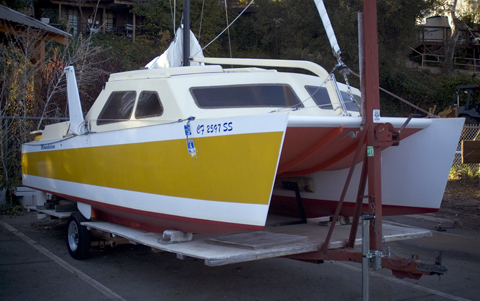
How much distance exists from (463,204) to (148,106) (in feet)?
26.6

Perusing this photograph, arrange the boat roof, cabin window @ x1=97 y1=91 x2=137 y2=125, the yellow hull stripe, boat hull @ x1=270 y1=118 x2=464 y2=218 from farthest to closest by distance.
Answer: cabin window @ x1=97 y1=91 x2=137 y2=125 → the boat roof → boat hull @ x1=270 y1=118 x2=464 y2=218 → the yellow hull stripe

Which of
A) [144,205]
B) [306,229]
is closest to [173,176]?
[144,205]

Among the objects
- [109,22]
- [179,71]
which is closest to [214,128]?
[179,71]

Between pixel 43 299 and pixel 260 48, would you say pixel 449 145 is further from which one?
pixel 260 48

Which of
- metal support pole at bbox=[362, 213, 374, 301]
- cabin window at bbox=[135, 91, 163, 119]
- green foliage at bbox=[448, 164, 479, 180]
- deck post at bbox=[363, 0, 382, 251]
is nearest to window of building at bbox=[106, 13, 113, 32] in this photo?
green foliage at bbox=[448, 164, 479, 180]

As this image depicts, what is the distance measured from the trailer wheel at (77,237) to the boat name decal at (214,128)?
2.96m

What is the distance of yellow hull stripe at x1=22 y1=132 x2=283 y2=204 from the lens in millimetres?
3850

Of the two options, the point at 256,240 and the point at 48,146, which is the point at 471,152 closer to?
the point at 256,240

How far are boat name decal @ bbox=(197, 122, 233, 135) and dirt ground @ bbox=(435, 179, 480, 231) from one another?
6.62 metres

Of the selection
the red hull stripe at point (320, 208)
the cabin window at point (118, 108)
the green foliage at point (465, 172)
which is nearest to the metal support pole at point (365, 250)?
the red hull stripe at point (320, 208)

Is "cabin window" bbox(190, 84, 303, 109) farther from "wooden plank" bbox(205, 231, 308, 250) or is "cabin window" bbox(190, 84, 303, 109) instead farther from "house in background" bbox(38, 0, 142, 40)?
"house in background" bbox(38, 0, 142, 40)

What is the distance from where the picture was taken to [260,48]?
95.1 ft

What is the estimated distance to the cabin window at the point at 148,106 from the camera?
5363 millimetres

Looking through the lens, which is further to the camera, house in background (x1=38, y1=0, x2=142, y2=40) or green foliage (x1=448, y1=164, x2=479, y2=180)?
house in background (x1=38, y1=0, x2=142, y2=40)
